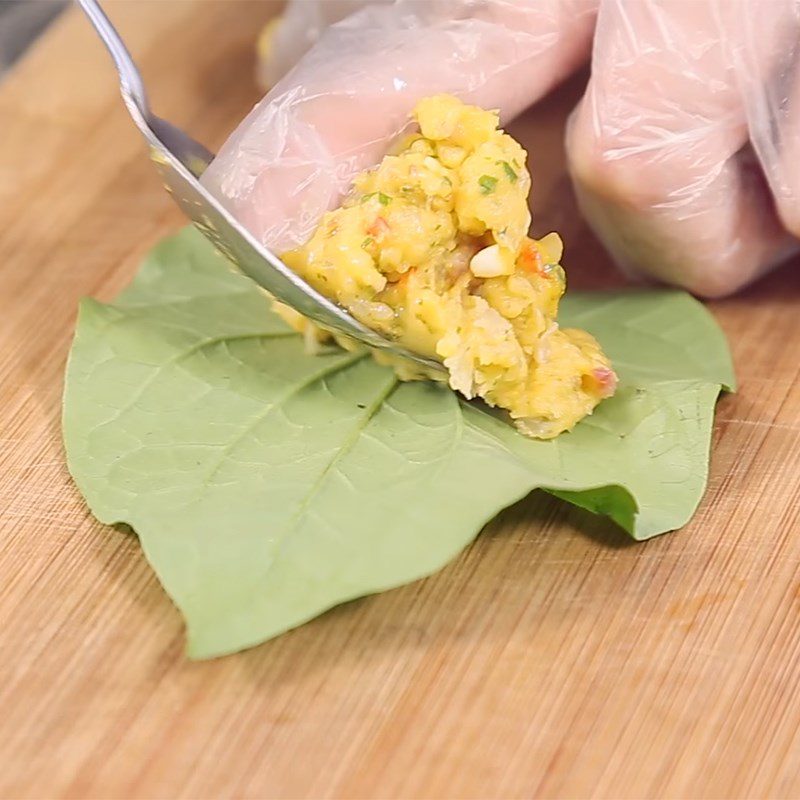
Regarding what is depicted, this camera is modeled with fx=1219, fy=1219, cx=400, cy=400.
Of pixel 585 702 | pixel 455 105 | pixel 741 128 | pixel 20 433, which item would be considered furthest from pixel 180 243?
pixel 585 702

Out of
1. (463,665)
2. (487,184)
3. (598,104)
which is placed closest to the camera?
(463,665)

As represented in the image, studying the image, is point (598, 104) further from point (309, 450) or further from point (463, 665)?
point (463, 665)

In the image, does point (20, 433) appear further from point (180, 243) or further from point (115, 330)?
point (180, 243)

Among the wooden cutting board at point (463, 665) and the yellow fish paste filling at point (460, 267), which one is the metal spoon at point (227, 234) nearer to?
the yellow fish paste filling at point (460, 267)

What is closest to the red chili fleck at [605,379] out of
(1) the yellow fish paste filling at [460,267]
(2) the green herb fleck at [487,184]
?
(1) the yellow fish paste filling at [460,267]

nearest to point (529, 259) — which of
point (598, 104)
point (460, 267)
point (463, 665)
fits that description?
point (460, 267)
